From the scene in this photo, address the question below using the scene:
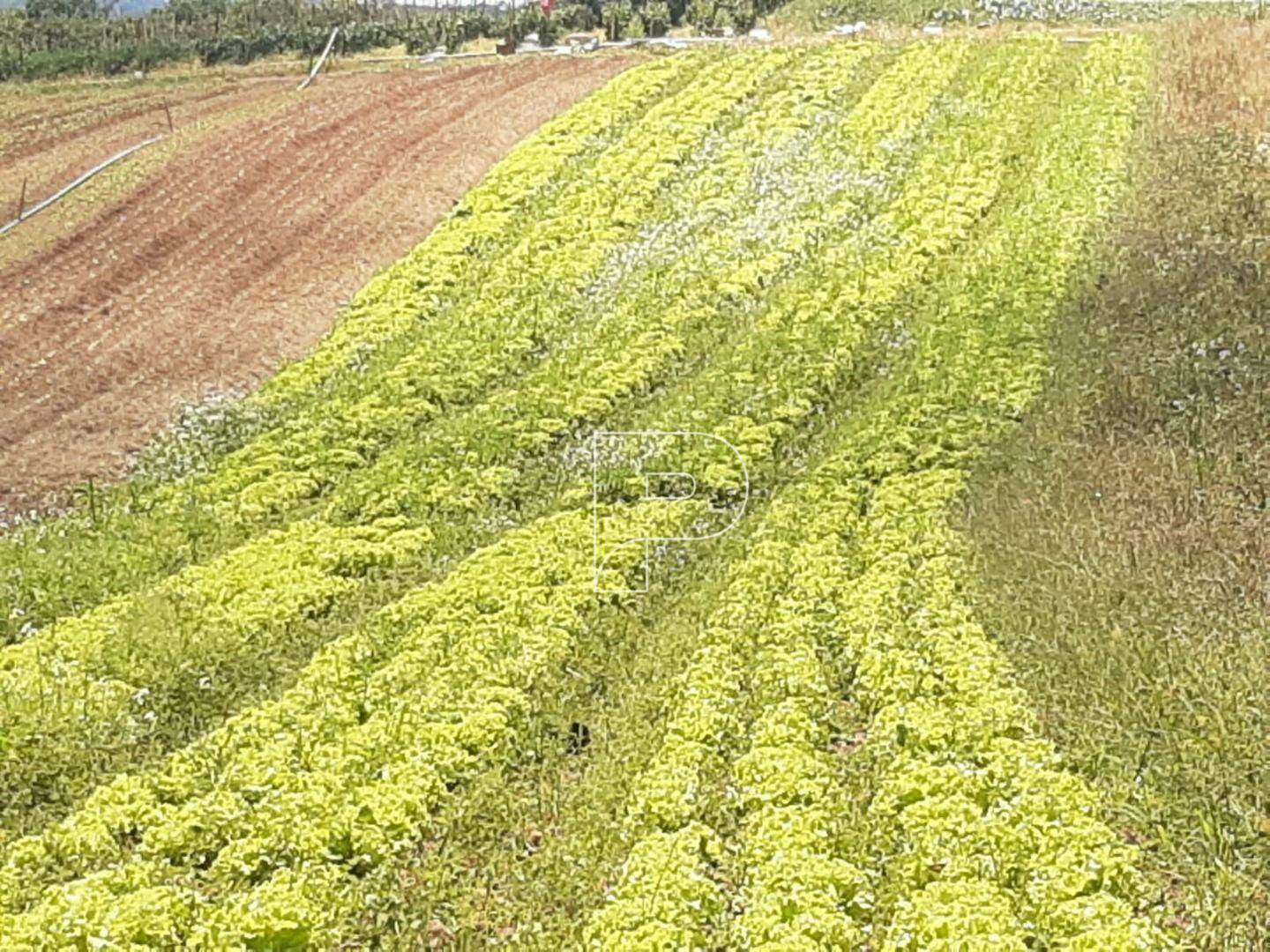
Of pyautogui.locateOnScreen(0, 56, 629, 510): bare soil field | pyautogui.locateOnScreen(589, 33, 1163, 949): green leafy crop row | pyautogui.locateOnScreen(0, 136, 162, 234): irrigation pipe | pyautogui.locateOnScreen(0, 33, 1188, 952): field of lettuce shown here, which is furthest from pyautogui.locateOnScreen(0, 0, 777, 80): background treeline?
pyautogui.locateOnScreen(589, 33, 1163, 949): green leafy crop row

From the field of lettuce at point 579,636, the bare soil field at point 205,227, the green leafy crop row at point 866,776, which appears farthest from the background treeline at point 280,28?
the green leafy crop row at point 866,776

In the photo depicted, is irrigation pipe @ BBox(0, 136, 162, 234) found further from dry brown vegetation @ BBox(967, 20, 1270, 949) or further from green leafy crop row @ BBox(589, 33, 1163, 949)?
dry brown vegetation @ BBox(967, 20, 1270, 949)

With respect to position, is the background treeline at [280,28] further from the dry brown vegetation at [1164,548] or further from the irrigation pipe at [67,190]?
the dry brown vegetation at [1164,548]

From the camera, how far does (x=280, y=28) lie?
4159 centimetres

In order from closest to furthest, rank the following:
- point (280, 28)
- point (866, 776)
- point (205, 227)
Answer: point (866, 776), point (205, 227), point (280, 28)

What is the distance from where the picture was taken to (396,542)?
1440 cm

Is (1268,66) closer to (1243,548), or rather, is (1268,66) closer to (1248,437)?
(1248,437)

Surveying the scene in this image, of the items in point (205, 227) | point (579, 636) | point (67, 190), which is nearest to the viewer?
point (579, 636)

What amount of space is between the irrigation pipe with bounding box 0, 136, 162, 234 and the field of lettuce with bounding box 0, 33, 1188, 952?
594 centimetres

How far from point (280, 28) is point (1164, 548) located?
112 feet

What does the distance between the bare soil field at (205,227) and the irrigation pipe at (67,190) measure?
0.21 m

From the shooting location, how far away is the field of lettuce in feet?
29.5

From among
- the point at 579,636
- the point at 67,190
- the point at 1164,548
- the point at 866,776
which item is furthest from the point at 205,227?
the point at 866,776

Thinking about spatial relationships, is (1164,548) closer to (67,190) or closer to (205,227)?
(205,227)
